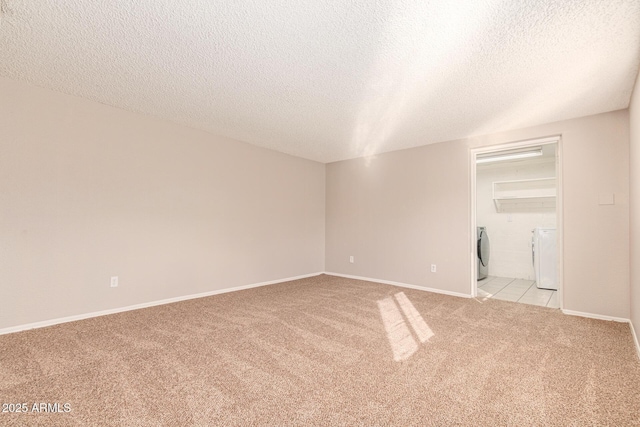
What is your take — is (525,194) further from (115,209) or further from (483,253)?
(115,209)

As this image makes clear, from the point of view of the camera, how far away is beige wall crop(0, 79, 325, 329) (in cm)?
266

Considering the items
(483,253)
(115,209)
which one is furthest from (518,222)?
(115,209)

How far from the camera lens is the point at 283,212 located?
512cm

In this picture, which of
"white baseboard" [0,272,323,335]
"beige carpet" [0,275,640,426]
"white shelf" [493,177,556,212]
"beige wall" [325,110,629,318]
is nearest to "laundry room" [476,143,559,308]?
"white shelf" [493,177,556,212]

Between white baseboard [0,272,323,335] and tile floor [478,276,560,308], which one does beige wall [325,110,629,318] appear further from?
white baseboard [0,272,323,335]

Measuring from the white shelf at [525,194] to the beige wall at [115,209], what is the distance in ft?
14.7

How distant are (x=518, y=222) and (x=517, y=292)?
67.7 inches

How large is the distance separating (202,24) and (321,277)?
4385 mm

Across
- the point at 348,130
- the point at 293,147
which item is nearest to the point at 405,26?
the point at 348,130

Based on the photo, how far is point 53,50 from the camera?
7.23ft

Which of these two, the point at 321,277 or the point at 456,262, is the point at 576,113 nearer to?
the point at 456,262

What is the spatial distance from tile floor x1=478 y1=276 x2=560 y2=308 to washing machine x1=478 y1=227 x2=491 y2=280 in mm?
151

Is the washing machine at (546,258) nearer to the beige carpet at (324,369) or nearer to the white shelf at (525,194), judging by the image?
the white shelf at (525,194)

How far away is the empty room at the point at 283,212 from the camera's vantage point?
1695 millimetres
